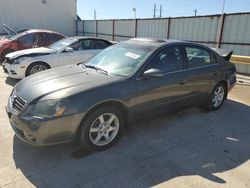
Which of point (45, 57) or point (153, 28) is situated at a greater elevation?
point (153, 28)

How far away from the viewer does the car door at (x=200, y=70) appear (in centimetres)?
450

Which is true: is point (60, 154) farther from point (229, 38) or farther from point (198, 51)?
point (229, 38)

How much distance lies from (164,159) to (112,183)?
868mm

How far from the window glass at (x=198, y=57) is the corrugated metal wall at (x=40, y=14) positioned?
18499 millimetres

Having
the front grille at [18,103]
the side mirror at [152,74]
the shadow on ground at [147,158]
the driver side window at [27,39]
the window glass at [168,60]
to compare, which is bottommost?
the shadow on ground at [147,158]

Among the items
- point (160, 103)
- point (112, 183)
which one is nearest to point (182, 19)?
point (160, 103)

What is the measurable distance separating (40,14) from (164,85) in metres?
Result: 19.7

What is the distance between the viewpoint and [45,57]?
287 inches

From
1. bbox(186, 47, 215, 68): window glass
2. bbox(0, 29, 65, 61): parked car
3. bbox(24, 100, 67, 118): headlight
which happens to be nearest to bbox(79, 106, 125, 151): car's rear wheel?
bbox(24, 100, 67, 118): headlight

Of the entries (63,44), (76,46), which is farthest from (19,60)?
(76,46)

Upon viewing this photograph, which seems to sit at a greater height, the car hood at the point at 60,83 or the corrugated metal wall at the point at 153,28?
the corrugated metal wall at the point at 153,28

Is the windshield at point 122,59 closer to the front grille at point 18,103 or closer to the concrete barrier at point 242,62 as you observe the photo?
the front grille at point 18,103

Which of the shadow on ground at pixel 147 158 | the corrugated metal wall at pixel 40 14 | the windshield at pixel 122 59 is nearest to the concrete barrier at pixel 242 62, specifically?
the shadow on ground at pixel 147 158

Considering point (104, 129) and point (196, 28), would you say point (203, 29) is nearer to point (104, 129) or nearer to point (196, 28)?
point (196, 28)
